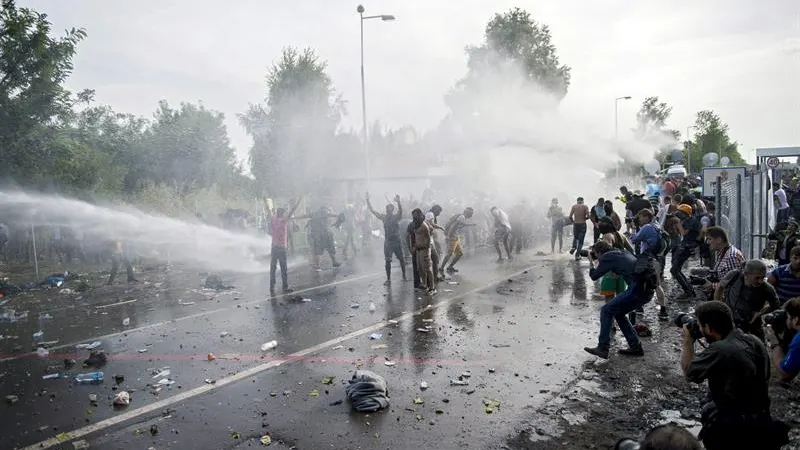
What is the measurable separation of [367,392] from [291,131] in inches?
957

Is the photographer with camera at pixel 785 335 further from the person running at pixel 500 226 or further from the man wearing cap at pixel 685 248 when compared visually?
the person running at pixel 500 226

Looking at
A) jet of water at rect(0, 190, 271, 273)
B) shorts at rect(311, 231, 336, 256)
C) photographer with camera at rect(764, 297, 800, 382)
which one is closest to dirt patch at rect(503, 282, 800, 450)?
photographer with camera at rect(764, 297, 800, 382)

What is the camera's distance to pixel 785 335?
15.6 ft

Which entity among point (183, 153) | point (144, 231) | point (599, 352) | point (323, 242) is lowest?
point (599, 352)

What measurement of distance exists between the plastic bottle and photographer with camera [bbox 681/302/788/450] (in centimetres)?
614

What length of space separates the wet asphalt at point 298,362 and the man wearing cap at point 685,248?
5.42 feet

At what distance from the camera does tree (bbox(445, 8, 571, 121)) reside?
31.8 meters

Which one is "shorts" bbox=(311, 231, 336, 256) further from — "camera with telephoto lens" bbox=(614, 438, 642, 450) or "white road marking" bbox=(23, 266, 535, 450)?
"camera with telephoto lens" bbox=(614, 438, 642, 450)

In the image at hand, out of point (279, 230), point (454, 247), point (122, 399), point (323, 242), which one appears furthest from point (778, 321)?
point (323, 242)

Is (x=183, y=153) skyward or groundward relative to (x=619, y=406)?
skyward

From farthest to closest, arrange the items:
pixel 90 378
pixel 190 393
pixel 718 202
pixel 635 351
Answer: pixel 718 202 < pixel 635 351 < pixel 90 378 < pixel 190 393

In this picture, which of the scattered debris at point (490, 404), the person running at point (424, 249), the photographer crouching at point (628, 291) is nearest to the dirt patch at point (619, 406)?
the photographer crouching at point (628, 291)

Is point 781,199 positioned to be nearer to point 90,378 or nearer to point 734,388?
point 734,388

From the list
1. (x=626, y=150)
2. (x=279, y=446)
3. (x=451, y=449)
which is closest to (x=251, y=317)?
(x=279, y=446)
